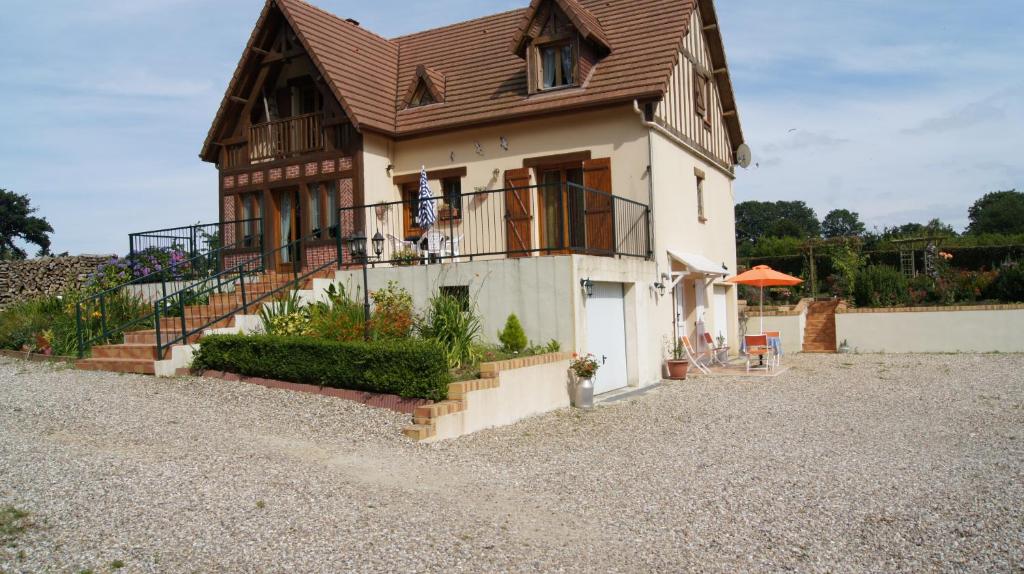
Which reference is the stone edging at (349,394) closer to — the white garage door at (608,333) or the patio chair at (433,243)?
the patio chair at (433,243)

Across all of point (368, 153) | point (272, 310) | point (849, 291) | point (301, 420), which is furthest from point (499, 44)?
point (849, 291)

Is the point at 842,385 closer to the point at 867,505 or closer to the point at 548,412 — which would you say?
the point at 548,412

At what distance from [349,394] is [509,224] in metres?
6.97

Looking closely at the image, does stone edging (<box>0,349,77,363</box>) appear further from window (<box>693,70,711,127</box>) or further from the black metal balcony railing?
window (<box>693,70,711,127</box>)

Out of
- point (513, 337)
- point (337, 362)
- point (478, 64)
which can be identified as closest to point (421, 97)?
point (478, 64)

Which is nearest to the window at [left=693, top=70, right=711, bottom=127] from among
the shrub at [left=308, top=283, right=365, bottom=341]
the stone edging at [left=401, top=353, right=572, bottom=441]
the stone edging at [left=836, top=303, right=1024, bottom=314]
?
the stone edging at [left=836, top=303, right=1024, bottom=314]

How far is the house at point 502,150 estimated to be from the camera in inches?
618

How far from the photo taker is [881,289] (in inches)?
952

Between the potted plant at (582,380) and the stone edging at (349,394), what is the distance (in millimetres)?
3030

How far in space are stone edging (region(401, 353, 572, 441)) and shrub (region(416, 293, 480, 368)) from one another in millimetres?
696

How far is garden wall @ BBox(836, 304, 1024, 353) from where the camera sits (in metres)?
21.4

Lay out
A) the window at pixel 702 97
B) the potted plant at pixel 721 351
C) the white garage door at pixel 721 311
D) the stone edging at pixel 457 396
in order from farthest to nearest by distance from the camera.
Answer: the white garage door at pixel 721 311 < the potted plant at pixel 721 351 < the window at pixel 702 97 < the stone edging at pixel 457 396

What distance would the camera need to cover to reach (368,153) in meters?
17.6

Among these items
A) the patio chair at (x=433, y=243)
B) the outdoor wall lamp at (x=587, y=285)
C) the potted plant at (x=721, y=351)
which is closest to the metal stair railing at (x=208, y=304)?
the patio chair at (x=433, y=243)
